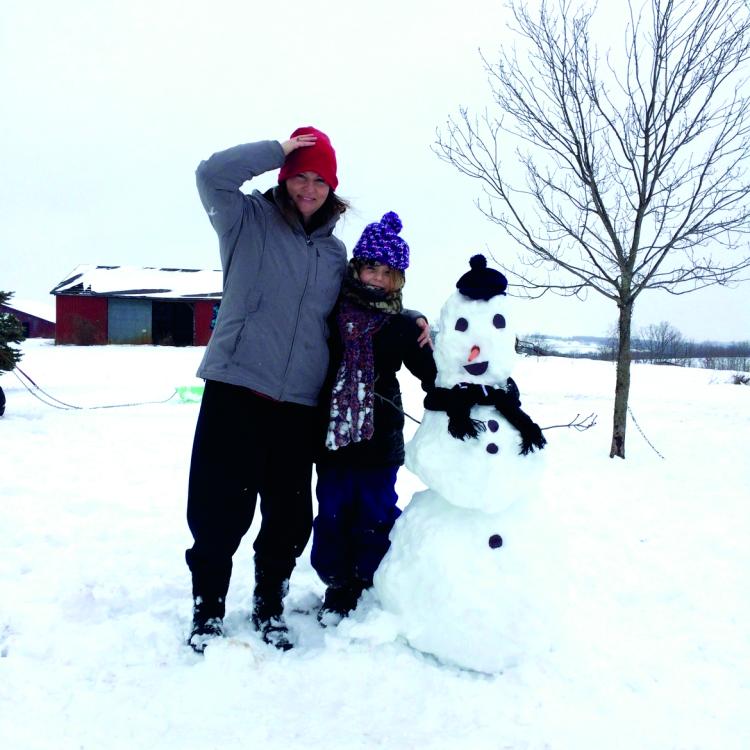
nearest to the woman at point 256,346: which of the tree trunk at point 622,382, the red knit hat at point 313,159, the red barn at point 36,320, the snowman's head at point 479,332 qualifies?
the red knit hat at point 313,159

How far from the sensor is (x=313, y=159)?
7.30ft

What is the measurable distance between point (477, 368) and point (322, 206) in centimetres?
92

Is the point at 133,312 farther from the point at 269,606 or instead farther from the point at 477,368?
the point at 477,368

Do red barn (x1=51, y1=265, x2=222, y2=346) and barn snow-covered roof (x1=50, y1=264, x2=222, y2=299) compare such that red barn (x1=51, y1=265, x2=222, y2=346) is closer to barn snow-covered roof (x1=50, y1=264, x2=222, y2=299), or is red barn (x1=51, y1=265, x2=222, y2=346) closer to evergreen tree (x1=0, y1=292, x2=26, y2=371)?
barn snow-covered roof (x1=50, y1=264, x2=222, y2=299)

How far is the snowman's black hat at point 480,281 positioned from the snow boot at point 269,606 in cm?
144

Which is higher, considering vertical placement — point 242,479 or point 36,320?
point 36,320

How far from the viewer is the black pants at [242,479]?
2217mm

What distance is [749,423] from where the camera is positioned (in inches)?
330

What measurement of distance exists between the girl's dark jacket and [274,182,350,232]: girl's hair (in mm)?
399

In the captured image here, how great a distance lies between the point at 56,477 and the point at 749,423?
8.82m

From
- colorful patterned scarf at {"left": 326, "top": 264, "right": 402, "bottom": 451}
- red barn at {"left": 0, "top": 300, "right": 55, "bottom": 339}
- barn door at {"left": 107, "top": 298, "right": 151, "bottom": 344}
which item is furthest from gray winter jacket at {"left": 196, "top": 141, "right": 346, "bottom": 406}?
red barn at {"left": 0, "top": 300, "right": 55, "bottom": 339}

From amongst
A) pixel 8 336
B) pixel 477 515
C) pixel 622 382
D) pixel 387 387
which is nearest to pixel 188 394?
pixel 8 336

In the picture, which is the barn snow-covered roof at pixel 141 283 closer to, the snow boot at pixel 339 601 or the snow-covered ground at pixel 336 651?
the snow-covered ground at pixel 336 651

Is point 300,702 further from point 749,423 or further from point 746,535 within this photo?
point 749,423
